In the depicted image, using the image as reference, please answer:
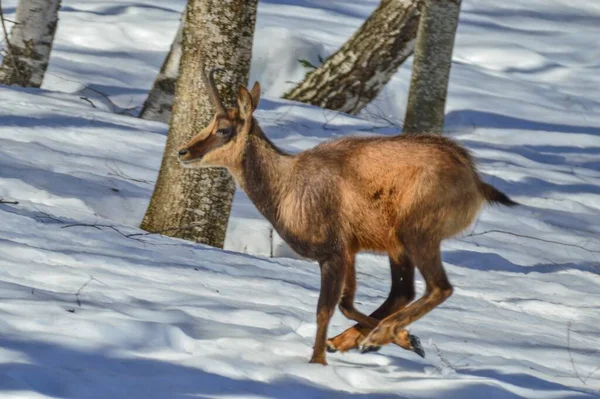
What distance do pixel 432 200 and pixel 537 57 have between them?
49.4ft

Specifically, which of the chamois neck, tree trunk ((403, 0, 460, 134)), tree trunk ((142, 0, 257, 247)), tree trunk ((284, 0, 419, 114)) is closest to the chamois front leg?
the chamois neck

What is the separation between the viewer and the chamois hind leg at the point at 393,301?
560 centimetres

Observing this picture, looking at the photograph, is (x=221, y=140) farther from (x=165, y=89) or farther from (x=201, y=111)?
(x=165, y=89)

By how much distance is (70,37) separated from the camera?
1567cm

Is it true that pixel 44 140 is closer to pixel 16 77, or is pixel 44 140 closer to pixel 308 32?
pixel 16 77

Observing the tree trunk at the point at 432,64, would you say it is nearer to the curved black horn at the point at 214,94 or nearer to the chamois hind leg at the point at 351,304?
the curved black horn at the point at 214,94

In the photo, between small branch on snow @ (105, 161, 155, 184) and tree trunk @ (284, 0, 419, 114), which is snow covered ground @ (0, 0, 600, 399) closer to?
small branch on snow @ (105, 161, 155, 184)

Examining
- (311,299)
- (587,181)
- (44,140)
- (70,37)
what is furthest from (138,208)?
(70,37)

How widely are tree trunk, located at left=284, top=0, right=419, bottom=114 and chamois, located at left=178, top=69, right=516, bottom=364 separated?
6.84 m

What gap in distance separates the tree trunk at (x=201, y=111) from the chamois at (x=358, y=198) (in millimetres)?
2103

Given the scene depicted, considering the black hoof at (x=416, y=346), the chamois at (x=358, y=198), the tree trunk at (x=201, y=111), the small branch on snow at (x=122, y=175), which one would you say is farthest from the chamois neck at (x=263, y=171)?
the small branch on snow at (x=122, y=175)

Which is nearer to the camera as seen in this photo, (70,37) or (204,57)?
(204,57)

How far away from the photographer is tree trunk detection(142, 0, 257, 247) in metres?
7.65

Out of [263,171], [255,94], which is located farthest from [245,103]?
[263,171]
